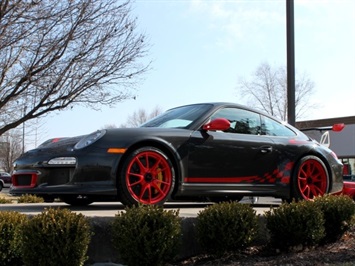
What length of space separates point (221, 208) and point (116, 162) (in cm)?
121

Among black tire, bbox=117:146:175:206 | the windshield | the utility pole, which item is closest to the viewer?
black tire, bbox=117:146:175:206

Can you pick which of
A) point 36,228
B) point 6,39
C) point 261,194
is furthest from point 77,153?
point 6,39

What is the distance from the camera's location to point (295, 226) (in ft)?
15.7

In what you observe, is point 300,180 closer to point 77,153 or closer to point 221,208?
point 221,208

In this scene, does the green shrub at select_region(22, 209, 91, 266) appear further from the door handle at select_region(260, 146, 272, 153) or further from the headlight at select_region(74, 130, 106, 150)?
the door handle at select_region(260, 146, 272, 153)

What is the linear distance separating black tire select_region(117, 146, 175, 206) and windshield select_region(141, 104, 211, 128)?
68 cm

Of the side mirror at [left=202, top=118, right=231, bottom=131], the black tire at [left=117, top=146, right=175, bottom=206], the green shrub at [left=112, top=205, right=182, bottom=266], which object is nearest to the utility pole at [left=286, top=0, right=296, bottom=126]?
the side mirror at [left=202, top=118, right=231, bottom=131]

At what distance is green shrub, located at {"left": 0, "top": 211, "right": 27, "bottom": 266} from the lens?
13.9 ft

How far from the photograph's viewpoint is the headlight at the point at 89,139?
16.9 ft

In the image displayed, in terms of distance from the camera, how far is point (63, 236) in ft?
13.2

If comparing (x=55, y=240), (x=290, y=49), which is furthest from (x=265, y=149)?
(x=290, y=49)

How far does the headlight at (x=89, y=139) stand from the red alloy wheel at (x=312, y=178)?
274cm

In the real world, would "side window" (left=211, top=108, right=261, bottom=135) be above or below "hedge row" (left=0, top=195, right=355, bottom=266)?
above

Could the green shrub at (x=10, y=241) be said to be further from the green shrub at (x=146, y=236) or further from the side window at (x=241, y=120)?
the side window at (x=241, y=120)
